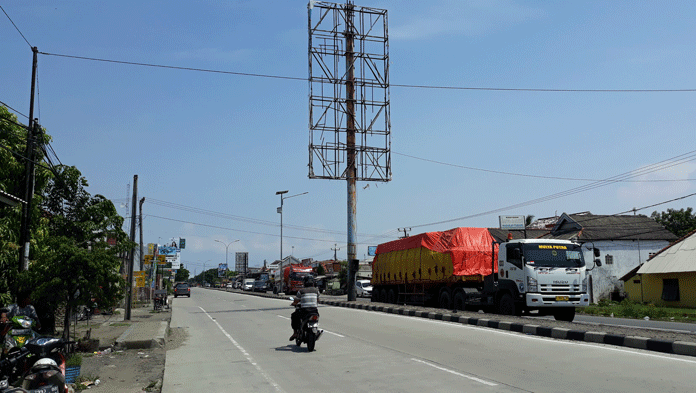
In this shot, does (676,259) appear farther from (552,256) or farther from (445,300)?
(552,256)

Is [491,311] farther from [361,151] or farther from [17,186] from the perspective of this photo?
[17,186]

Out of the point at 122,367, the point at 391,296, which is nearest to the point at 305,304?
the point at 122,367

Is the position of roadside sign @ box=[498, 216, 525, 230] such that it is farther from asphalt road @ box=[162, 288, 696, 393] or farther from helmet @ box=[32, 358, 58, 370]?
helmet @ box=[32, 358, 58, 370]

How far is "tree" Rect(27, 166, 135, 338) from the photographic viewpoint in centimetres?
1226

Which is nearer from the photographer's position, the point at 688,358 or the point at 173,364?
the point at 688,358

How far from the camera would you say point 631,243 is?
44.8m

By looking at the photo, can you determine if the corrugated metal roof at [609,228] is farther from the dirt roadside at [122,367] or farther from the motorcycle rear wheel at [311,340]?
the dirt roadside at [122,367]

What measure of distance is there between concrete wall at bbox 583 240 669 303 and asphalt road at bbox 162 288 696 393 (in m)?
32.0

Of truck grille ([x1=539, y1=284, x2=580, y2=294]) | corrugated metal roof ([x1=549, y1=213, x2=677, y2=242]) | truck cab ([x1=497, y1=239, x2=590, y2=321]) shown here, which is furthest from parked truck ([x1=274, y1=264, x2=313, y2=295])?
truck grille ([x1=539, y1=284, x2=580, y2=294])

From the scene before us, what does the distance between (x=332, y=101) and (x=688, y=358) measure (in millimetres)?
27818

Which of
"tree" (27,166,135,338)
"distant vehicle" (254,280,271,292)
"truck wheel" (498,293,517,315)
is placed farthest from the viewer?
"distant vehicle" (254,280,271,292)

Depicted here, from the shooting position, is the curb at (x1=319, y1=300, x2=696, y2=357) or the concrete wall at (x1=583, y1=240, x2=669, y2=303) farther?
the concrete wall at (x1=583, y1=240, x2=669, y2=303)

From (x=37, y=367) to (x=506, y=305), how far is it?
1730 cm

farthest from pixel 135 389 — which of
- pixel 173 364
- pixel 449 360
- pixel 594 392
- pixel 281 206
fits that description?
pixel 281 206
